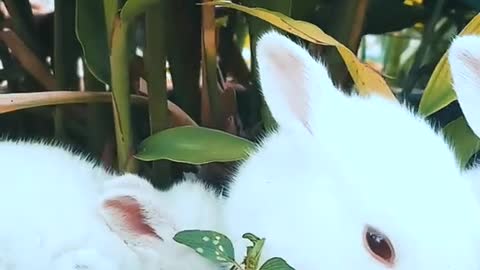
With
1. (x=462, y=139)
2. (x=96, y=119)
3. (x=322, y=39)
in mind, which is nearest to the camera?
(x=322, y=39)

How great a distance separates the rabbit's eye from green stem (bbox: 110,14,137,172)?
273mm

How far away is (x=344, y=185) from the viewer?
815mm

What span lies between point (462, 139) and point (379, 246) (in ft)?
0.70

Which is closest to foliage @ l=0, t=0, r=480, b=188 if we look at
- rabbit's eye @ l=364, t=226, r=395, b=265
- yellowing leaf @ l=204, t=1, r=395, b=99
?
yellowing leaf @ l=204, t=1, r=395, b=99

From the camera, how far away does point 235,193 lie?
36.2 inches

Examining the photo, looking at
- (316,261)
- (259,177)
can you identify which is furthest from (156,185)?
(316,261)

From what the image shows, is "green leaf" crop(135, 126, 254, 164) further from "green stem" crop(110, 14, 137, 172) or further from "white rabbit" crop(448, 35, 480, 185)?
"white rabbit" crop(448, 35, 480, 185)

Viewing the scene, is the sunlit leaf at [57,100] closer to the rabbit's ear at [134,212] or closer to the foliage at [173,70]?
the foliage at [173,70]

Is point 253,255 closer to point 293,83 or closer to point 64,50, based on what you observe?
point 293,83

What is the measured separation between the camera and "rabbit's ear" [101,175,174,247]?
2.78 feet

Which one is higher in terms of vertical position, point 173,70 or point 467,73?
point 467,73

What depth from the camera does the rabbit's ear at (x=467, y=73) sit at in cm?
78

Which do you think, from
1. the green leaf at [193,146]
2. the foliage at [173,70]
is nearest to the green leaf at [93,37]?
the foliage at [173,70]

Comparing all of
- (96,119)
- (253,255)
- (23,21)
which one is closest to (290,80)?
(253,255)
